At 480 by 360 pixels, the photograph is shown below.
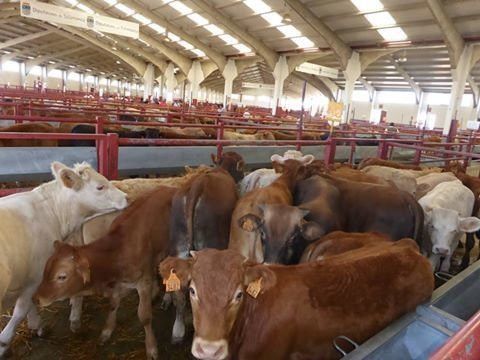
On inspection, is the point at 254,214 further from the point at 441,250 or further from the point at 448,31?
the point at 448,31

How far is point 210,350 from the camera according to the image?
1.58 metres

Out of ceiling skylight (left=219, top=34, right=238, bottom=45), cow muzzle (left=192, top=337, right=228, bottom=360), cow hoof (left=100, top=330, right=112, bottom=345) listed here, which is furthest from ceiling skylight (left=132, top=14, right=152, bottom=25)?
cow muzzle (left=192, top=337, right=228, bottom=360)

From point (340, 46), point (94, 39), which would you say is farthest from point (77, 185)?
point (94, 39)

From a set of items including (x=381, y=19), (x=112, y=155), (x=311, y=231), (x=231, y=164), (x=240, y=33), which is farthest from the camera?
(x=240, y=33)

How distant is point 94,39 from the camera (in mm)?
26578

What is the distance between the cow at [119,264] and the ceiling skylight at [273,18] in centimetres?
1411

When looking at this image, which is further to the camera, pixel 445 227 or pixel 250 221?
pixel 445 227

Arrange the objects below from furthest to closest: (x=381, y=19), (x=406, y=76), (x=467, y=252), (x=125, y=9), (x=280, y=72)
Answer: (x=406, y=76) → (x=125, y=9) → (x=280, y=72) → (x=381, y=19) → (x=467, y=252)

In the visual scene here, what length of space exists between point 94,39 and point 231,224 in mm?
27609

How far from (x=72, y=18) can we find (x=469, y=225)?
1337 centimetres

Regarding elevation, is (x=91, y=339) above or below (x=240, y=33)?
below

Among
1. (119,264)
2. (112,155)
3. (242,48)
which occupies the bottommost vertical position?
(119,264)

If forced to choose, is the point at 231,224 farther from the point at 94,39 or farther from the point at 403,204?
the point at 94,39

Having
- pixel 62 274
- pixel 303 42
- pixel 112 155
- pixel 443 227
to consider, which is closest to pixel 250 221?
pixel 62 274
